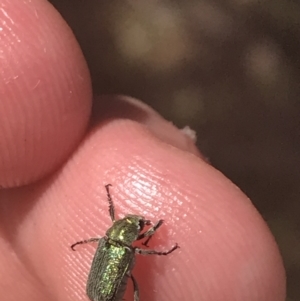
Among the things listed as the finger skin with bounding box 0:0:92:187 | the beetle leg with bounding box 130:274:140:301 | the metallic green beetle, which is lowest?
the beetle leg with bounding box 130:274:140:301

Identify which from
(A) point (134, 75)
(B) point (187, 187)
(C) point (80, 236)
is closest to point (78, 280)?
(C) point (80, 236)

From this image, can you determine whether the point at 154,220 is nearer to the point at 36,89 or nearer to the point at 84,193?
the point at 84,193

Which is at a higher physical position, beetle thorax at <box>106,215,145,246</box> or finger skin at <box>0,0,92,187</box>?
finger skin at <box>0,0,92,187</box>

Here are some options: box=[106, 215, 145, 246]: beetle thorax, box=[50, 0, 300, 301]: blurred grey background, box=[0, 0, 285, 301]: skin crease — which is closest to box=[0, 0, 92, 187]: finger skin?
box=[0, 0, 285, 301]: skin crease

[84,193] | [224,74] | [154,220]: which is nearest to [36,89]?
[84,193]

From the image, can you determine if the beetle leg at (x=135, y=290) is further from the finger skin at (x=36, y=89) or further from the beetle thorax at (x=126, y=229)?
the finger skin at (x=36, y=89)

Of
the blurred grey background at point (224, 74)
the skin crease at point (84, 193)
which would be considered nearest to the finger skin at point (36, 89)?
the skin crease at point (84, 193)

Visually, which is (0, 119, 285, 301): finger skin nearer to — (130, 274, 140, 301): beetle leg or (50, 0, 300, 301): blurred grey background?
(130, 274, 140, 301): beetle leg
